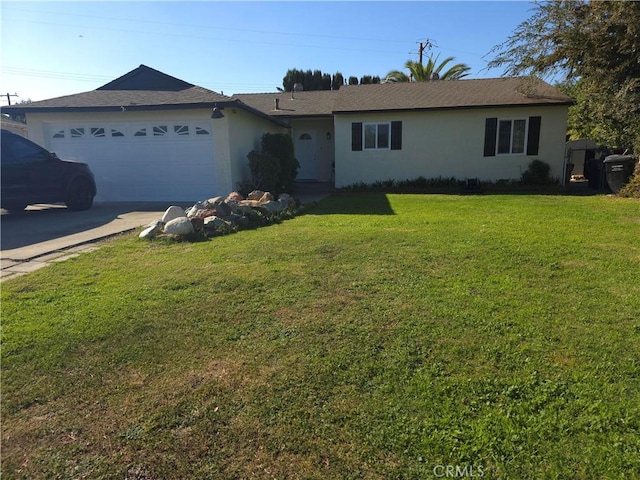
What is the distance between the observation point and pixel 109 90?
13.4 metres

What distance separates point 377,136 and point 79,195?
399 inches

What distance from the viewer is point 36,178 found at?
29.9ft

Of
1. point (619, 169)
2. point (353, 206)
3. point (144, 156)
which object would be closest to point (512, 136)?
point (619, 169)

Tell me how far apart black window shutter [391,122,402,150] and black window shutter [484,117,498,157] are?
3.05 m

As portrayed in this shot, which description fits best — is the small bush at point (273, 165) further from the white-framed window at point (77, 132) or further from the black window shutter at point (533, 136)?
the black window shutter at point (533, 136)

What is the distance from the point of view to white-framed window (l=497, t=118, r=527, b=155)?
14.5 metres

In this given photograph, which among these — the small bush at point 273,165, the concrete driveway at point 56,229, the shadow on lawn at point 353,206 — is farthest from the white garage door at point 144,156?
the shadow on lawn at point 353,206

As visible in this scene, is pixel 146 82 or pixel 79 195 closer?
pixel 79 195

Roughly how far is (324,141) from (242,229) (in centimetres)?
1193

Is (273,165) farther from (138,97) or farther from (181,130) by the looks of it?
(138,97)

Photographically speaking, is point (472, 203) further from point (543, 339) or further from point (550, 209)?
point (543, 339)

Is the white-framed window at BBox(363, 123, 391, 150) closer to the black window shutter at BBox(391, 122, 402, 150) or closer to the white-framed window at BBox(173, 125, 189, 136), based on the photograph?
the black window shutter at BBox(391, 122, 402, 150)

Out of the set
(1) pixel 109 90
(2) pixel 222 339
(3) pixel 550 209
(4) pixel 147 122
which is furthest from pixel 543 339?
(1) pixel 109 90

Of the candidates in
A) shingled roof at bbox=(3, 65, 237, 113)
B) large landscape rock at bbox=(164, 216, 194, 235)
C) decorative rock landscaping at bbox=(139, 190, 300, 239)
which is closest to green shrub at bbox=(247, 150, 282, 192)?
shingled roof at bbox=(3, 65, 237, 113)
